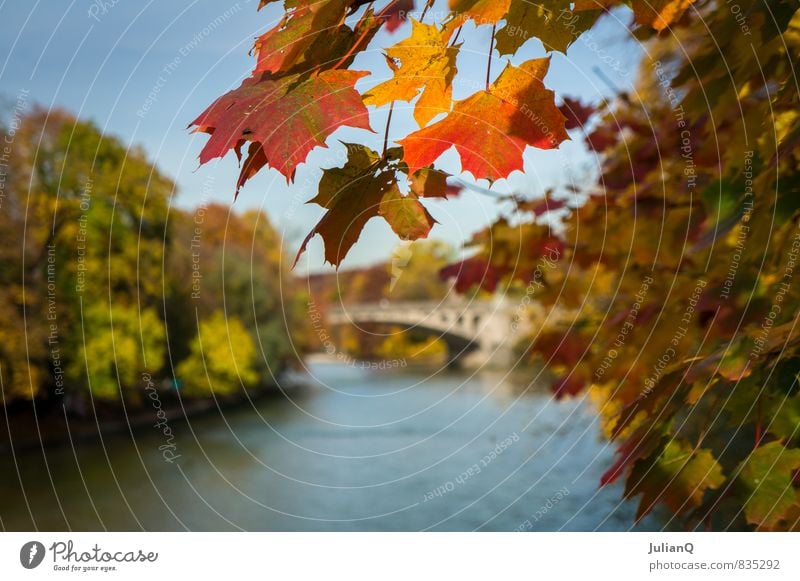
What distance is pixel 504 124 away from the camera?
0.71m

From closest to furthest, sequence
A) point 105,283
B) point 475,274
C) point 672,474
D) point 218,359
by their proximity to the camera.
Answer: point 672,474, point 475,274, point 105,283, point 218,359

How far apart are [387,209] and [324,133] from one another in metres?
0.11

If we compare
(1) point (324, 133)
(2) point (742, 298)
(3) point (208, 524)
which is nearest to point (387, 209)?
(1) point (324, 133)

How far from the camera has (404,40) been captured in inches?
27.7

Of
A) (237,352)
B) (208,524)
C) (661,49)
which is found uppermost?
(661,49)

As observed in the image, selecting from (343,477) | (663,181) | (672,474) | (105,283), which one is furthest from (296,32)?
(105,283)

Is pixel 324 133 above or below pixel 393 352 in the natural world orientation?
above

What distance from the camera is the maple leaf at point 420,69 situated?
70 cm

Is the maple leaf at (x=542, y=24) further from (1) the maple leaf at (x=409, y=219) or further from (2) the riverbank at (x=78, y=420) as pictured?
(2) the riverbank at (x=78, y=420)

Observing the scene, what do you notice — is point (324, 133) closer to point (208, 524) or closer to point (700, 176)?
point (700, 176)

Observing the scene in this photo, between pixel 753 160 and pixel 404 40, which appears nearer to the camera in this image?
pixel 404 40

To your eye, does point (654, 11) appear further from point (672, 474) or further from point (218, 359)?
point (218, 359)

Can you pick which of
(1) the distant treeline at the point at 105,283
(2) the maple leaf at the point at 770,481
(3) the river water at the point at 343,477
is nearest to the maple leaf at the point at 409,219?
(2) the maple leaf at the point at 770,481

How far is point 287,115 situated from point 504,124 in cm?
20
